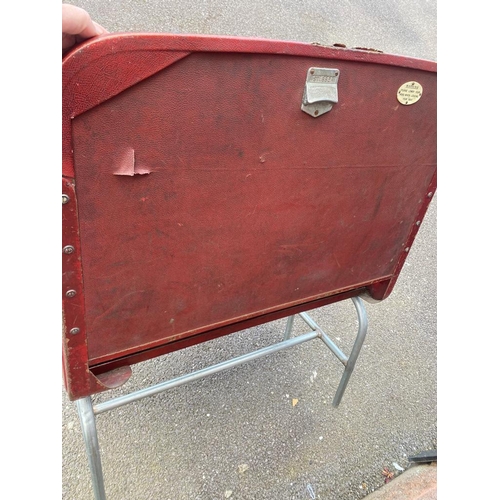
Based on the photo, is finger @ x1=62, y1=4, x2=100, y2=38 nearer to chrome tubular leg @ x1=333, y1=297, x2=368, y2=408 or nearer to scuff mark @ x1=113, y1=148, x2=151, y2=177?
scuff mark @ x1=113, y1=148, x2=151, y2=177

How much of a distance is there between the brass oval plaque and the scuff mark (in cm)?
65

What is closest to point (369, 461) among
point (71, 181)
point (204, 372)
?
point (204, 372)

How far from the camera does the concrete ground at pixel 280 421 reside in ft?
5.35

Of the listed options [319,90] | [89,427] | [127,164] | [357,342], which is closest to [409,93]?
[319,90]

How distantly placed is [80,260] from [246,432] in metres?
1.35

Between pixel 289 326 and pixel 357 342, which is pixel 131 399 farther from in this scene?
pixel 289 326

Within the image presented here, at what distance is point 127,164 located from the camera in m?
0.73

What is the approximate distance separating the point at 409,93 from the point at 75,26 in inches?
29.5

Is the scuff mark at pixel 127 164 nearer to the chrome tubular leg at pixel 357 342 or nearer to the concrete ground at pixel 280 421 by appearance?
the chrome tubular leg at pixel 357 342

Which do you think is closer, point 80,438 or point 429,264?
point 80,438

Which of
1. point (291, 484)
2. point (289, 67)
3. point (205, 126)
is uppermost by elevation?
point (289, 67)

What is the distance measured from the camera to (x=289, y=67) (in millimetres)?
780

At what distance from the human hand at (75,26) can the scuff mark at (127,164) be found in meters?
0.18

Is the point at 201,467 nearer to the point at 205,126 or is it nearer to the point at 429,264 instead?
the point at 205,126
